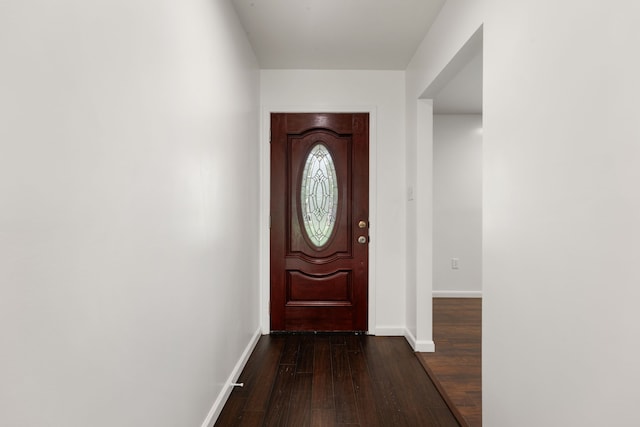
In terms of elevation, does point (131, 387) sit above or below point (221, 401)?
above

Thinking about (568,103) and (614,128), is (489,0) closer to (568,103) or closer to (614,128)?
(568,103)

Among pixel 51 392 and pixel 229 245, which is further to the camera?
pixel 229 245

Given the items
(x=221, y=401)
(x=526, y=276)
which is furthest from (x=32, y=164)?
(x=221, y=401)

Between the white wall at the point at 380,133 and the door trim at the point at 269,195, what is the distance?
0.01 m

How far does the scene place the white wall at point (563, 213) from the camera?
96cm

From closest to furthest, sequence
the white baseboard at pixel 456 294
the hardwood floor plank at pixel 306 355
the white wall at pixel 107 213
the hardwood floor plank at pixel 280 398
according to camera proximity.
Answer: the white wall at pixel 107 213, the hardwood floor plank at pixel 280 398, the hardwood floor plank at pixel 306 355, the white baseboard at pixel 456 294

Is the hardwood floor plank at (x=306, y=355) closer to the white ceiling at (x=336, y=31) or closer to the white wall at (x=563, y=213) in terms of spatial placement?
the white wall at (x=563, y=213)

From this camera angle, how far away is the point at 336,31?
2771 millimetres

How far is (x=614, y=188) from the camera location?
984 mm

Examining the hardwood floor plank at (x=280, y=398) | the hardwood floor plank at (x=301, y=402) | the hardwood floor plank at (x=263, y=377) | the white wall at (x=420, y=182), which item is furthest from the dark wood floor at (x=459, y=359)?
the hardwood floor plank at (x=263, y=377)

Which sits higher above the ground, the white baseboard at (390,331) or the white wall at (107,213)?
the white wall at (107,213)

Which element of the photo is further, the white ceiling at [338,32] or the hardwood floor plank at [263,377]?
the white ceiling at [338,32]

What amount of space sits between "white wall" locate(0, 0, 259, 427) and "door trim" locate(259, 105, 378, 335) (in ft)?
4.81

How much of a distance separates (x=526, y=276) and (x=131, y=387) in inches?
56.9
